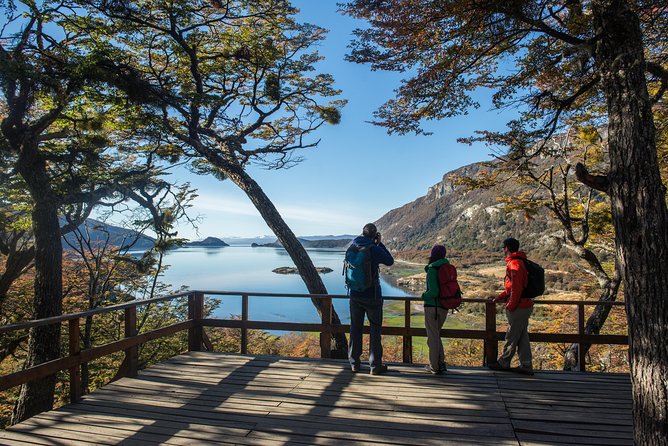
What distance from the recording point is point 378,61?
582 cm

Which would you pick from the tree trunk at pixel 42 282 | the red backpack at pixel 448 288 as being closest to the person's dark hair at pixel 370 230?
the red backpack at pixel 448 288

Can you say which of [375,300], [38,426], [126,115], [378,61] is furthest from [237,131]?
[38,426]

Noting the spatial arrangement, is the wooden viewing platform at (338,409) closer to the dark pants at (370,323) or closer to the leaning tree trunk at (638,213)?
the dark pants at (370,323)

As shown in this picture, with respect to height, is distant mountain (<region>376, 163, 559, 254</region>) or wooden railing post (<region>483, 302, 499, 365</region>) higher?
distant mountain (<region>376, 163, 559, 254</region>)

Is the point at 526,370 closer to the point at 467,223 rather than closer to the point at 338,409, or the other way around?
the point at 338,409

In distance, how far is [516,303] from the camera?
4371 mm

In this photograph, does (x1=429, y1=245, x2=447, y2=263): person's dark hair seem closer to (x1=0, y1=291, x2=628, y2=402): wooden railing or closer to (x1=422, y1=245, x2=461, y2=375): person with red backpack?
Result: (x1=422, y1=245, x2=461, y2=375): person with red backpack

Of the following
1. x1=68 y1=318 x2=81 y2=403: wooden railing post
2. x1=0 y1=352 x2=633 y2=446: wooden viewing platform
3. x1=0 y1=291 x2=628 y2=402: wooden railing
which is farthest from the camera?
x1=68 y1=318 x2=81 y2=403: wooden railing post

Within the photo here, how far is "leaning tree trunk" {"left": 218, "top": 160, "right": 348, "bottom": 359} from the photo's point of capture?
7045 mm

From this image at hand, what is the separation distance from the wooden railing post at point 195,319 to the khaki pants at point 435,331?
3.46 m

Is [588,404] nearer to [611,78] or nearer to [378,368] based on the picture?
[378,368]

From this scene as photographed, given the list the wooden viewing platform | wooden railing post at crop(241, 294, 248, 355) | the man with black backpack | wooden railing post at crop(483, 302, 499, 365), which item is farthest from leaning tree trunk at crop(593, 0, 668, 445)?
wooden railing post at crop(241, 294, 248, 355)

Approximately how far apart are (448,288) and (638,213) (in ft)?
6.51

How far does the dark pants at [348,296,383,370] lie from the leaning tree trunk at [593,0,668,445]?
2.36 metres
